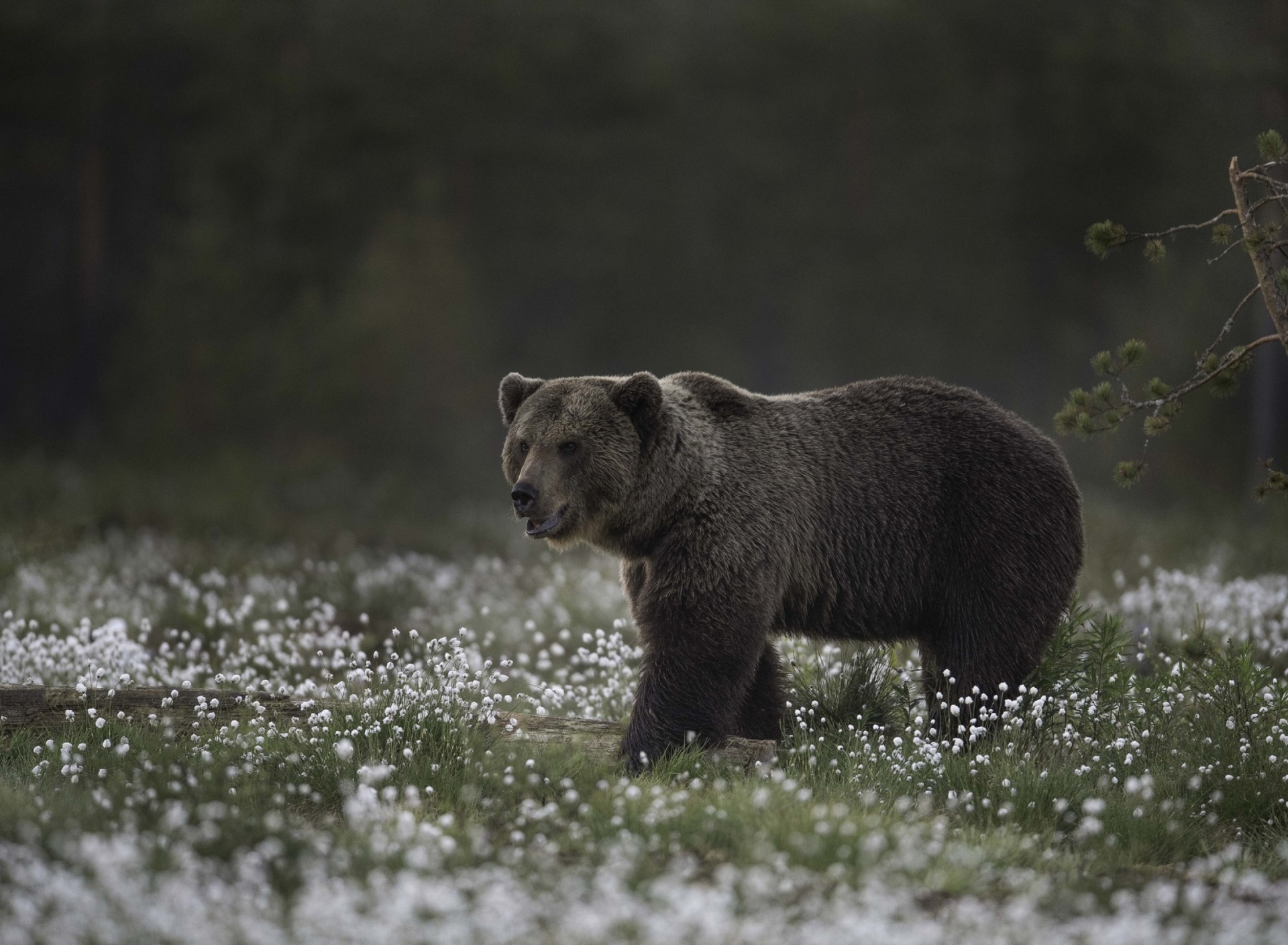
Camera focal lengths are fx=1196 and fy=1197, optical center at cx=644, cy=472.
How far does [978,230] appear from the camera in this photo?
31.8 m

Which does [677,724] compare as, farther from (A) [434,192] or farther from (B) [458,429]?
(A) [434,192]

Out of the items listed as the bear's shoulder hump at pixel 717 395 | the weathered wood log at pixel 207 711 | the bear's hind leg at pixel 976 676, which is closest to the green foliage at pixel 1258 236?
the bear's hind leg at pixel 976 676

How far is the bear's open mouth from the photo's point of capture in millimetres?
6105

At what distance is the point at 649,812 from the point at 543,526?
1886mm

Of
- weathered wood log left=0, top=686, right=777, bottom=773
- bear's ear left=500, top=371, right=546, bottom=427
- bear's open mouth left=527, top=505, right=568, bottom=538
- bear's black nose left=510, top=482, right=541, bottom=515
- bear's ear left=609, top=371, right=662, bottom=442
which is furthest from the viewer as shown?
bear's ear left=500, top=371, right=546, bottom=427

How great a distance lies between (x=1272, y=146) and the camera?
5.61 meters

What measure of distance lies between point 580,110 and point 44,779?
26403mm

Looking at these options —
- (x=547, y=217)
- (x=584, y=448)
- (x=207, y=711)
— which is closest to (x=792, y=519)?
(x=584, y=448)

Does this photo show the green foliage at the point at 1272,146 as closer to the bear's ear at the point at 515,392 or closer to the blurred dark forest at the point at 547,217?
the bear's ear at the point at 515,392

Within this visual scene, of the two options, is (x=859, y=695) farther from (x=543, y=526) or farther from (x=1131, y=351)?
(x=1131, y=351)

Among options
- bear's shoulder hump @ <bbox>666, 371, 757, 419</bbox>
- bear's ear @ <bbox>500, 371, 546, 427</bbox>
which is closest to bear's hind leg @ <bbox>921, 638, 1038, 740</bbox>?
bear's shoulder hump @ <bbox>666, 371, 757, 419</bbox>

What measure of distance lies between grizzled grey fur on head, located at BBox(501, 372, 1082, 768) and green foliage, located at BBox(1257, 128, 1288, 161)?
1823 mm

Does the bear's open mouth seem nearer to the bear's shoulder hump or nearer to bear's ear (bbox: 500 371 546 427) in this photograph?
bear's ear (bbox: 500 371 546 427)

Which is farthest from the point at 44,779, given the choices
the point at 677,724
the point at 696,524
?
the point at 696,524
